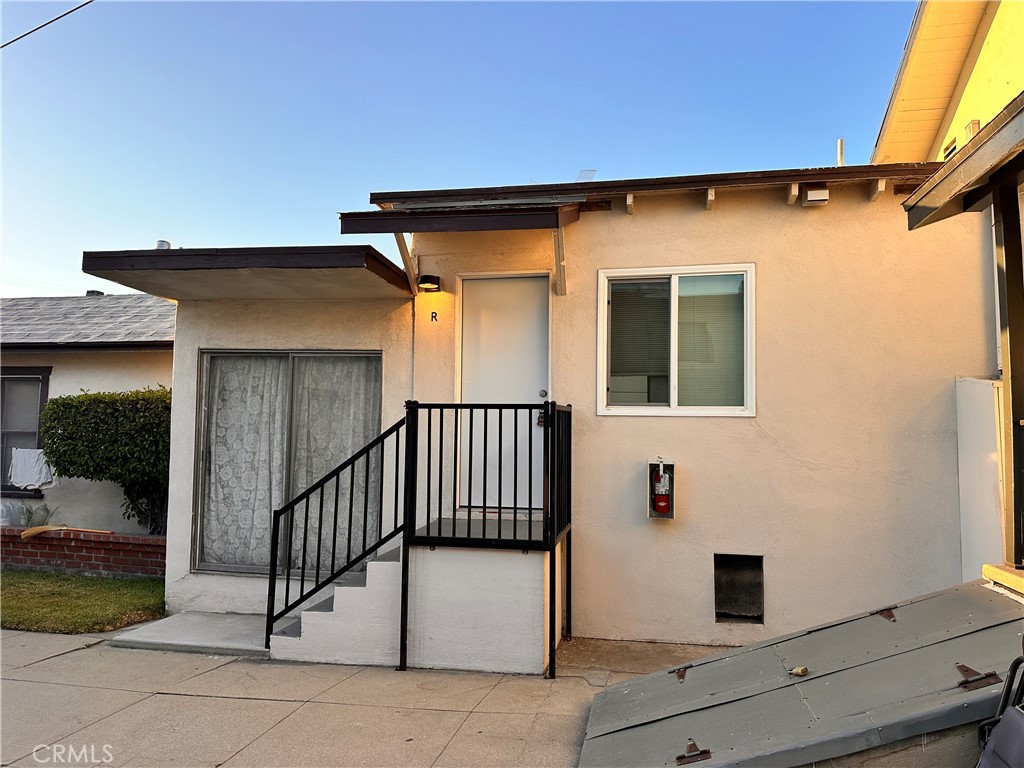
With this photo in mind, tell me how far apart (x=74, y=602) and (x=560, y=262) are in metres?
5.50

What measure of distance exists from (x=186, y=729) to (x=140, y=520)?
5.05 m

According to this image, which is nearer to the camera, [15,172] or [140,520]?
[15,172]

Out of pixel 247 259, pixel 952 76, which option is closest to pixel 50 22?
pixel 247 259

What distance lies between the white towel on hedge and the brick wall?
105 cm

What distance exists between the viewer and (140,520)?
7.71 metres

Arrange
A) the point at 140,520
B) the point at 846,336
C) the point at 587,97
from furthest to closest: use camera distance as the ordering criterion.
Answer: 1. the point at 587,97
2. the point at 140,520
3. the point at 846,336

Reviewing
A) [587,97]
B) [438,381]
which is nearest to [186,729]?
[438,381]

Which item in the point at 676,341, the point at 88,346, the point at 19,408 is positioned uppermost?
the point at 88,346

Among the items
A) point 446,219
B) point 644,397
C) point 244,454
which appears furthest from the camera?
point 244,454

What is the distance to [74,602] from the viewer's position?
5.96 m

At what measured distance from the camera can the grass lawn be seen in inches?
212

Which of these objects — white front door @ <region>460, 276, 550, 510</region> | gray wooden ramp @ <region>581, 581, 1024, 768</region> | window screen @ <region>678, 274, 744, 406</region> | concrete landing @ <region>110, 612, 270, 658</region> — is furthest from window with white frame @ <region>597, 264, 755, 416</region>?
concrete landing @ <region>110, 612, 270, 658</region>

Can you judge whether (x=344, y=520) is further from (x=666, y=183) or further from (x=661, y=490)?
(x=666, y=183)

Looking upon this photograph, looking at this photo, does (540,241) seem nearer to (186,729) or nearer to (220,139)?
(186,729)
